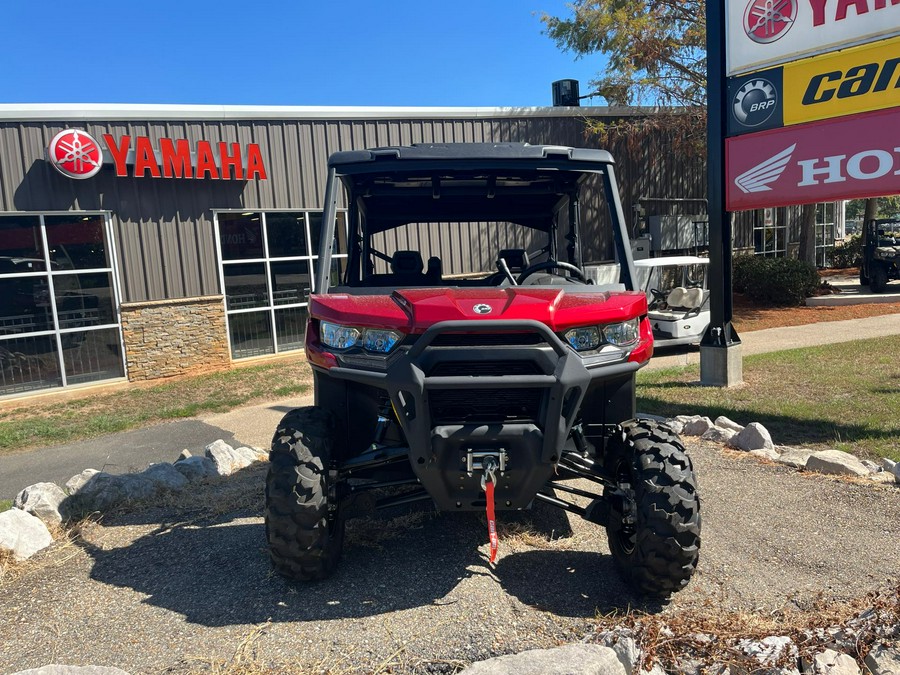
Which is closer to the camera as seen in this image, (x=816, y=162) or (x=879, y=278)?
(x=816, y=162)

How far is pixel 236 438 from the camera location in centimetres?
810

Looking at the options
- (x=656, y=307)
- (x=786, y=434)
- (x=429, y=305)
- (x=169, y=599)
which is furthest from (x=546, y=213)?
(x=656, y=307)

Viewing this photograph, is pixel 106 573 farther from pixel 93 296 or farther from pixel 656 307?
pixel 656 307

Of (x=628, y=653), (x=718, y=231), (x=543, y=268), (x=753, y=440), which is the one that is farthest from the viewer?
(x=718, y=231)

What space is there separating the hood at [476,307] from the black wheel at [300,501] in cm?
65

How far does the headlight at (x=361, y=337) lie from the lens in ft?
11.0

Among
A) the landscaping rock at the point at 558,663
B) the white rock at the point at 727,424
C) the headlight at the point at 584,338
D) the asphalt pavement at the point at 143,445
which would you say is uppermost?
the headlight at the point at 584,338

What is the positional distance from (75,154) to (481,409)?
1032 centimetres

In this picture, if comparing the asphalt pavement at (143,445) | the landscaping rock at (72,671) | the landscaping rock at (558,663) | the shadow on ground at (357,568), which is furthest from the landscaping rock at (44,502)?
the landscaping rock at (558,663)

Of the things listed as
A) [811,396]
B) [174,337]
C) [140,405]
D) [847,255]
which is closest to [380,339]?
[811,396]

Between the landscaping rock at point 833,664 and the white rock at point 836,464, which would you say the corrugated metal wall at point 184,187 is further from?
the landscaping rock at point 833,664

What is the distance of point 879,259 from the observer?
18438 millimetres

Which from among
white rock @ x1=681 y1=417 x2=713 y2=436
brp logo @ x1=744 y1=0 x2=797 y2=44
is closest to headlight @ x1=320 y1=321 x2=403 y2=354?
white rock @ x1=681 y1=417 x2=713 y2=436

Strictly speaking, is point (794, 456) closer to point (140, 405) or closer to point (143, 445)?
point (143, 445)
